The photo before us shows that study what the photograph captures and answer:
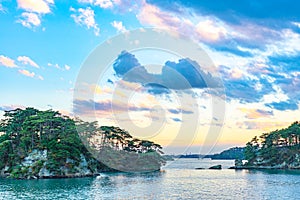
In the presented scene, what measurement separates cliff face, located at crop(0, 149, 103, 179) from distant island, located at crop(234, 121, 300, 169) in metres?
86.8

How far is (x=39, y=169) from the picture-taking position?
309 ft

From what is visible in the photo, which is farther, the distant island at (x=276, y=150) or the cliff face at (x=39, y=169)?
the distant island at (x=276, y=150)

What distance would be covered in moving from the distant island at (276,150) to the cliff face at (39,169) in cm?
8681

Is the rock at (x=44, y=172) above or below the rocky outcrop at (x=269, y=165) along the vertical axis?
below

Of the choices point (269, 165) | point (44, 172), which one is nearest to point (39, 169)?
point (44, 172)

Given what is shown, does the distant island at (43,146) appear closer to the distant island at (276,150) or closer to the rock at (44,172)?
the rock at (44,172)

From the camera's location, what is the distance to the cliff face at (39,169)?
93812 mm

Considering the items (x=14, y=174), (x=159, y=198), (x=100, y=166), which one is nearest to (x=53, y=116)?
(x=14, y=174)

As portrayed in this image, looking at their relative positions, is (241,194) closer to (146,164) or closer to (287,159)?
(146,164)

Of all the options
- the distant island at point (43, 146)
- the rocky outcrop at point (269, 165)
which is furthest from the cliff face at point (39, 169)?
the rocky outcrop at point (269, 165)

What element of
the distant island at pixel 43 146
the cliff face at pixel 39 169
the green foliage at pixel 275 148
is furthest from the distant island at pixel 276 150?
the cliff face at pixel 39 169

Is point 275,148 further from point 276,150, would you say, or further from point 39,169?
point 39,169

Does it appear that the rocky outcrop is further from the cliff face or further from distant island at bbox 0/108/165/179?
the cliff face

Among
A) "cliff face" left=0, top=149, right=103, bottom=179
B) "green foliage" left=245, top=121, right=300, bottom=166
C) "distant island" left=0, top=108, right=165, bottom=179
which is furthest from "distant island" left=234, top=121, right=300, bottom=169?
"cliff face" left=0, top=149, right=103, bottom=179
